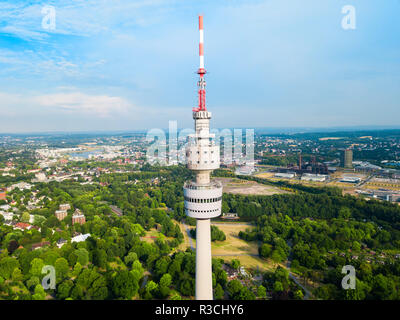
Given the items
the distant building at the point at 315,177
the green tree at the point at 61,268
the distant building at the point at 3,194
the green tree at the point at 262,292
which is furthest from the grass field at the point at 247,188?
the distant building at the point at 3,194

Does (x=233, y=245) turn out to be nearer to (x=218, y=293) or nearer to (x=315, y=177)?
(x=218, y=293)

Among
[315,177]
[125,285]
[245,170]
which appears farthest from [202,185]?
[245,170]

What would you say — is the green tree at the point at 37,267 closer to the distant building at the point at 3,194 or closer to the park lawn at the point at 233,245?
the park lawn at the point at 233,245

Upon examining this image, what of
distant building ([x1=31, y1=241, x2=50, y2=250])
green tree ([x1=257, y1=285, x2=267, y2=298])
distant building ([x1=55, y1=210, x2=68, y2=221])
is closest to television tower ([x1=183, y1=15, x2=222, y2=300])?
green tree ([x1=257, y1=285, x2=267, y2=298])

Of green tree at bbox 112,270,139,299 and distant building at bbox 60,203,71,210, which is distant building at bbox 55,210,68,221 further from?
green tree at bbox 112,270,139,299

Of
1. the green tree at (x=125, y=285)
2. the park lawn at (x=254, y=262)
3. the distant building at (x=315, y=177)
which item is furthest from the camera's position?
the distant building at (x=315, y=177)

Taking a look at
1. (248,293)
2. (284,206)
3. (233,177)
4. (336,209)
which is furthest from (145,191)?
(248,293)
